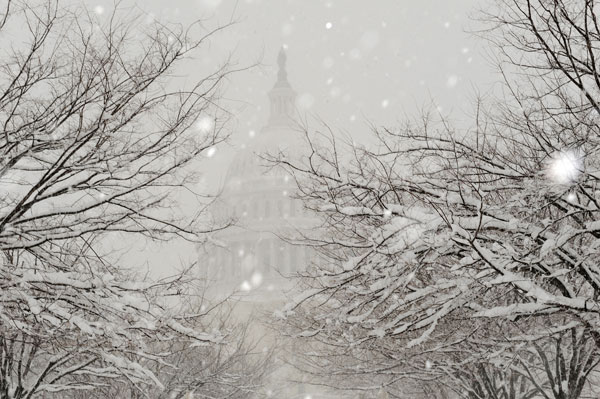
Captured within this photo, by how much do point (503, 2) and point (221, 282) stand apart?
7637 cm

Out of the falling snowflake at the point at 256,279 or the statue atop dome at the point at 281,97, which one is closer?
the falling snowflake at the point at 256,279

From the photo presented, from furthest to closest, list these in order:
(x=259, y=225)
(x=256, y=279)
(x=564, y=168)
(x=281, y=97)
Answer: (x=281, y=97)
(x=259, y=225)
(x=256, y=279)
(x=564, y=168)

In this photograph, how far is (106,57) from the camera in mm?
6051

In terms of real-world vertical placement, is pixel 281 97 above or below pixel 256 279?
above

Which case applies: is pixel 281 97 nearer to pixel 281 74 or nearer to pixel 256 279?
pixel 281 74

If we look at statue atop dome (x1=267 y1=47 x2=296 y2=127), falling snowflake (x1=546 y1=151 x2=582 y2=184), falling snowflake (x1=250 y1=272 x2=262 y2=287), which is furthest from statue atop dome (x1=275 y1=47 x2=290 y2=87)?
falling snowflake (x1=546 y1=151 x2=582 y2=184)

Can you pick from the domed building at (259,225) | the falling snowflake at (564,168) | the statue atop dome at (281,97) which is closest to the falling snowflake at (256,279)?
the domed building at (259,225)

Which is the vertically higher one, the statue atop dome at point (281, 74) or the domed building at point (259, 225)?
the statue atop dome at point (281, 74)

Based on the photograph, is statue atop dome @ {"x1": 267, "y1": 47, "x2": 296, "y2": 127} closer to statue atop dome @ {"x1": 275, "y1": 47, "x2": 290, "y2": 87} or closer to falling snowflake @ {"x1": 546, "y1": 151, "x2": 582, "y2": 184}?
statue atop dome @ {"x1": 275, "y1": 47, "x2": 290, "y2": 87}

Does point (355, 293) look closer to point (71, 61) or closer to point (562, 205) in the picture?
point (562, 205)

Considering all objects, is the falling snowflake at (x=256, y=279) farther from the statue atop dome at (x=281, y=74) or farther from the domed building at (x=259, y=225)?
the statue atop dome at (x=281, y=74)

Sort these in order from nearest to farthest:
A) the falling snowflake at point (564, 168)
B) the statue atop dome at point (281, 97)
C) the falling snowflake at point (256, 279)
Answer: the falling snowflake at point (564, 168) → the falling snowflake at point (256, 279) → the statue atop dome at point (281, 97)

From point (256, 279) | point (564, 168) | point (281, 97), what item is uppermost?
point (281, 97)

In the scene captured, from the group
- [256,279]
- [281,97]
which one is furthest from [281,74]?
[256,279]
